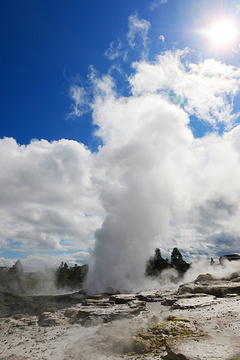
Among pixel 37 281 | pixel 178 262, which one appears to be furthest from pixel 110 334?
pixel 178 262

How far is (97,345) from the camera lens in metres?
12.8

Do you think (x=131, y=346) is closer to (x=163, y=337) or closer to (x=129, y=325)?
(x=163, y=337)

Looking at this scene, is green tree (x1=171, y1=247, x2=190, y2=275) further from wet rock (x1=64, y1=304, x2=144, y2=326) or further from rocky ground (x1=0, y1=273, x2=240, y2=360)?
wet rock (x1=64, y1=304, x2=144, y2=326)

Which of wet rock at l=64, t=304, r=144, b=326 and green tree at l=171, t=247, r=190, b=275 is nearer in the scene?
wet rock at l=64, t=304, r=144, b=326

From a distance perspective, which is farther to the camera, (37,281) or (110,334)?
(37,281)

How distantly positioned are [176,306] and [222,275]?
2217 centimetres

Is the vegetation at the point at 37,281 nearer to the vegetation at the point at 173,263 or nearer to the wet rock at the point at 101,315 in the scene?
the vegetation at the point at 173,263

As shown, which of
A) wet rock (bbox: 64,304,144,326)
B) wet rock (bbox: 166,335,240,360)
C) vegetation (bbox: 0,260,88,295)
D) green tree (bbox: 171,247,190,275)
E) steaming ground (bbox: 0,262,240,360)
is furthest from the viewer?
green tree (bbox: 171,247,190,275)

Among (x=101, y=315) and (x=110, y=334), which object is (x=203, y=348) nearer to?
(x=110, y=334)

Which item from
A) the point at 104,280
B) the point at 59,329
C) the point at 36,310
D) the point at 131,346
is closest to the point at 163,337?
the point at 131,346

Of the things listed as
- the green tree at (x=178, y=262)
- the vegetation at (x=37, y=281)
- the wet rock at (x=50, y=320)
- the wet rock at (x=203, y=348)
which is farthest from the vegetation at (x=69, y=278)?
the wet rock at (x=203, y=348)

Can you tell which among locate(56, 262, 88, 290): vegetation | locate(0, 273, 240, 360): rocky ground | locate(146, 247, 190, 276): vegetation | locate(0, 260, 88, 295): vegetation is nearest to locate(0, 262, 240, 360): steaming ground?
locate(0, 273, 240, 360): rocky ground

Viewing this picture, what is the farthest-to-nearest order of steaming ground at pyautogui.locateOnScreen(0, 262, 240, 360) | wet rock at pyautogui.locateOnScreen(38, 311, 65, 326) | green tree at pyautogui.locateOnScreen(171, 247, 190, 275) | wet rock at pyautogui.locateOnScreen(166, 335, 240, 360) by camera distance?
green tree at pyautogui.locateOnScreen(171, 247, 190, 275), wet rock at pyautogui.locateOnScreen(38, 311, 65, 326), steaming ground at pyautogui.locateOnScreen(0, 262, 240, 360), wet rock at pyautogui.locateOnScreen(166, 335, 240, 360)

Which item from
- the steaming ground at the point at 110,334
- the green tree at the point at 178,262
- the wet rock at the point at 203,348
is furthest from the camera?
the green tree at the point at 178,262
